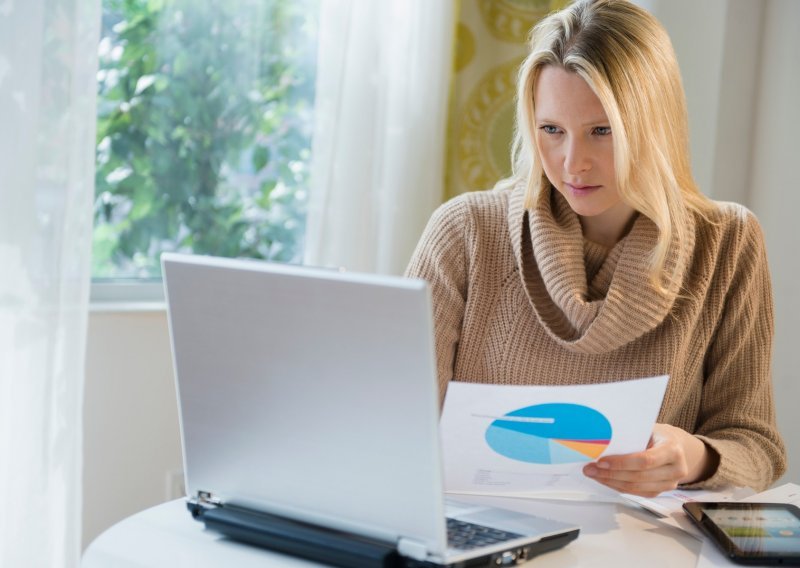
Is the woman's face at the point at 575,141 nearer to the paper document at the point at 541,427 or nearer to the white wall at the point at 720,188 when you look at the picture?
the paper document at the point at 541,427

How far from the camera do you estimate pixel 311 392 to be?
0.89m

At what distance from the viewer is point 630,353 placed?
5.02 ft

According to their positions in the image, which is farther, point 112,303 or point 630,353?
point 112,303

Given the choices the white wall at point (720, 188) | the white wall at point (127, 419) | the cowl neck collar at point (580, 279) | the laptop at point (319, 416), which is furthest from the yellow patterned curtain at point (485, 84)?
the laptop at point (319, 416)

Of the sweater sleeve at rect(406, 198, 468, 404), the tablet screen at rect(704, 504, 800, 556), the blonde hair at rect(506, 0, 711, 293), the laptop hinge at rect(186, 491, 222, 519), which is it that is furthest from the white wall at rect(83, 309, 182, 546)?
the tablet screen at rect(704, 504, 800, 556)

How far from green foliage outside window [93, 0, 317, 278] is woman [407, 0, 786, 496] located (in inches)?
37.8

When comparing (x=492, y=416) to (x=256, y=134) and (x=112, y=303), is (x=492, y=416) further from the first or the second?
(x=256, y=134)

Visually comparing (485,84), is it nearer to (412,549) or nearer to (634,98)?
(634,98)

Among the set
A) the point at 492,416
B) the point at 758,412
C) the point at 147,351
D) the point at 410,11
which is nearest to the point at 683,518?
the point at 492,416

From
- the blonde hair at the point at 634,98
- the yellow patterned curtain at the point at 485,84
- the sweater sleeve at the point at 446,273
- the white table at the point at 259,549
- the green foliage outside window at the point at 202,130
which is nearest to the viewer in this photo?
the white table at the point at 259,549

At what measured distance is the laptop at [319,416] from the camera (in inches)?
32.7

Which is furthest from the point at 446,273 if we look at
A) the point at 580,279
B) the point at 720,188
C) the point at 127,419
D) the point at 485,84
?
the point at 485,84

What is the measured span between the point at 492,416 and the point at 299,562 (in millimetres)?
252

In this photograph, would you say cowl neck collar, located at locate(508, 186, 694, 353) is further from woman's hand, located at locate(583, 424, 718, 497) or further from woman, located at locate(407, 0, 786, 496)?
woman's hand, located at locate(583, 424, 718, 497)
